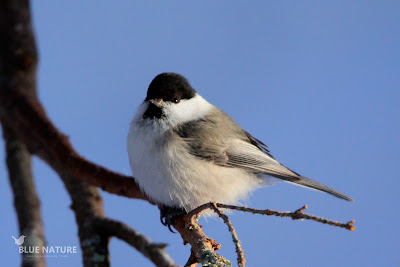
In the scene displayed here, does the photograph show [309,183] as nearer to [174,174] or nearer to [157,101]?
[174,174]

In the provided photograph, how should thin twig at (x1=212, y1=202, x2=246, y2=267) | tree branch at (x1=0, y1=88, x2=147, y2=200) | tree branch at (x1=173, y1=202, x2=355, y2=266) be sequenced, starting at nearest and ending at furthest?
tree branch at (x1=173, y1=202, x2=355, y2=266) < thin twig at (x1=212, y1=202, x2=246, y2=267) < tree branch at (x1=0, y1=88, x2=147, y2=200)

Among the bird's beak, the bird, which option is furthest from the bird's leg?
Answer: the bird's beak

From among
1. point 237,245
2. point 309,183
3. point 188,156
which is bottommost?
point 237,245

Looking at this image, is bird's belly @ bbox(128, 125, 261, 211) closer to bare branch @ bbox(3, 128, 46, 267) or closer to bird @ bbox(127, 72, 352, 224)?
bird @ bbox(127, 72, 352, 224)

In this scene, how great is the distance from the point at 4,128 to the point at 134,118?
68 centimetres

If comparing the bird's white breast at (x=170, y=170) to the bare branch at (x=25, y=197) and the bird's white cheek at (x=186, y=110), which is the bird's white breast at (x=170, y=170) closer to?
the bird's white cheek at (x=186, y=110)

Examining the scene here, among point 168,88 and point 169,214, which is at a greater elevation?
point 168,88

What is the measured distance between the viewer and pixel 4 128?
2426 mm

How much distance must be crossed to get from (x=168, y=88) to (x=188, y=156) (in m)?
0.37

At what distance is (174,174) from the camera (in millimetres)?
2260

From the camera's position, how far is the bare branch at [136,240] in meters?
1.58

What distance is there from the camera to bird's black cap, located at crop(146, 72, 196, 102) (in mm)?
2377

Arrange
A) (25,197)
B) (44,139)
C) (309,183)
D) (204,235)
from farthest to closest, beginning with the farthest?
(309,183), (44,139), (25,197), (204,235)

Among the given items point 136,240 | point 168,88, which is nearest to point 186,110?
point 168,88
